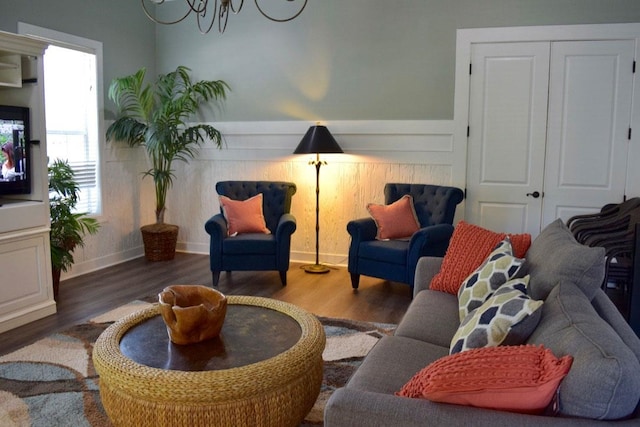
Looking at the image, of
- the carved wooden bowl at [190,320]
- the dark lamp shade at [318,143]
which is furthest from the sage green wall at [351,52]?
the carved wooden bowl at [190,320]

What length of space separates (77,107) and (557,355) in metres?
4.85

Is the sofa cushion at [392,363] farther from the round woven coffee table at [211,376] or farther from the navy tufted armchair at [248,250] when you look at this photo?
the navy tufted armchair at [248,250]

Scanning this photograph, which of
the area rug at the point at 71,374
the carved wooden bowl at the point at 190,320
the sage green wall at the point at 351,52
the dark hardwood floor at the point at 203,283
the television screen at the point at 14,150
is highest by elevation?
the sage green wall at the point at 351,52

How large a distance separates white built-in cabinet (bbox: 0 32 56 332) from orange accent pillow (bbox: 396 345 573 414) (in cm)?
319

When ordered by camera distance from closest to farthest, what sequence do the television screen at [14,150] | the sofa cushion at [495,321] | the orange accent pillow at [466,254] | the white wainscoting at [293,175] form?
the sofa cushion at [495,321] < the orange accent pillow at [466,254] < the television screen at [14,150] < the white wainscoting at [293,175]

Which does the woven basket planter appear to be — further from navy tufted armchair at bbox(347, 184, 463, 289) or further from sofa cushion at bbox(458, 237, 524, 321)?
sofa cushion at bbox(458, 237, 524, 321)

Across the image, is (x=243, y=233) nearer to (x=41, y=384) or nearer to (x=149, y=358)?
(x=41, y=384)

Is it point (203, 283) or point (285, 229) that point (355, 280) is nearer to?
point (285, 229)

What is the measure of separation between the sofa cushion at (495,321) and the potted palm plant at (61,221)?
3.40m

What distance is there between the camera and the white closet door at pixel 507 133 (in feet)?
15.8

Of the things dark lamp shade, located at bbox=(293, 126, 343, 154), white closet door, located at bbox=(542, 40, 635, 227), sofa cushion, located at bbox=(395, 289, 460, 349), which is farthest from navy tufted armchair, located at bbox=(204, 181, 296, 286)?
white closet door, located at bbox=(542, 40, 635, 227)

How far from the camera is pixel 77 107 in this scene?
5.08 m

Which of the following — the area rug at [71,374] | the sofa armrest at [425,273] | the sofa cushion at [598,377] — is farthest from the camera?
the sofa armrest at [425,273]

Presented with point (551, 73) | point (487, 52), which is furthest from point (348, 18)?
point (551, 73)
